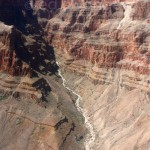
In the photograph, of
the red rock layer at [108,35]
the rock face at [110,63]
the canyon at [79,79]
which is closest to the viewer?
the canyon at [79,79]

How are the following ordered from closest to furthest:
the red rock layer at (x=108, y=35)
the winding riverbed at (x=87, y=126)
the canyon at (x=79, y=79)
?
the canyon at (x=79, y=79)
the winding riverbed at (x=87, y=126)
the red rock layer at (x=108, y=35)

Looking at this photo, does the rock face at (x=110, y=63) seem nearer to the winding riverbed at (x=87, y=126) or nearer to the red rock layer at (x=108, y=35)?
the red rock layer at (x=108, y=35)

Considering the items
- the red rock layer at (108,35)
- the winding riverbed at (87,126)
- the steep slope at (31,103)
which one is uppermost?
the red rock layer at (108,35)

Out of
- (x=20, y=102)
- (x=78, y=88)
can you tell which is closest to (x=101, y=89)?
(x=78, y=88)

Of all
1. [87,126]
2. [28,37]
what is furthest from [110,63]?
[28,37]

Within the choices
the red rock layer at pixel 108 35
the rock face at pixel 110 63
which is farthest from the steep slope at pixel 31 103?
the red rock layer at pixel 108 35

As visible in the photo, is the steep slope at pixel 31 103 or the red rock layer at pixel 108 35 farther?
the red rock layer at pixel 108 35

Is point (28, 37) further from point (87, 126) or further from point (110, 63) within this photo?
point (87, 126)
